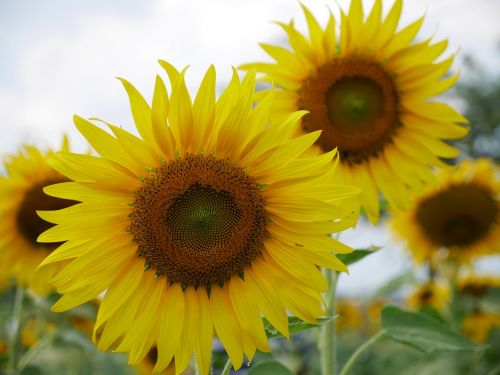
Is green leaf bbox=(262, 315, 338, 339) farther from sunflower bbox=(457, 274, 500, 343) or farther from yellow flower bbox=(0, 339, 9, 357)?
yellow flower bbox=(0, 339, 9, 357)

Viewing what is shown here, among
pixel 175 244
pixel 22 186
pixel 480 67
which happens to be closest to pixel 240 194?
pixel 175 244

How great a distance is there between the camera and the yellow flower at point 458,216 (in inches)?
188

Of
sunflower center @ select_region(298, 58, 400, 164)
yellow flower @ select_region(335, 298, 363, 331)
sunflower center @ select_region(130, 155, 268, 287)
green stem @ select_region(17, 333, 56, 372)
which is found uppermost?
sunflower center @ select_region(298, 58, 400, 164)

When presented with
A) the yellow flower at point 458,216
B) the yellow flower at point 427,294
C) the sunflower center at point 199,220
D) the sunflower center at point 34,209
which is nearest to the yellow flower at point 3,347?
the sunflower center at point 34,209

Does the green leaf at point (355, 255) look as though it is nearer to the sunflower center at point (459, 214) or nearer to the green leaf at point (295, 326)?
the green leaf at point (295, 326)

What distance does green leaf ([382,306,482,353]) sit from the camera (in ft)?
7.82

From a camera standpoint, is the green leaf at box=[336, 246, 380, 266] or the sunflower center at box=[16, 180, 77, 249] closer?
the green leaf at box=[336, 246, 380, 266]

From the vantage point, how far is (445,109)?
2.95m

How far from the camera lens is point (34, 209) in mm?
3998

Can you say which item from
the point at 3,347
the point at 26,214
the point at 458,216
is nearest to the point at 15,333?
the point at 26,214

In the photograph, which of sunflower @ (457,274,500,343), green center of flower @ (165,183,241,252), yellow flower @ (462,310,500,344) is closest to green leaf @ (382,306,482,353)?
green center of flower @ (165,183,241,252)

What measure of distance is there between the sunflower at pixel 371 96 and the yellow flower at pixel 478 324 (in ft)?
10.6

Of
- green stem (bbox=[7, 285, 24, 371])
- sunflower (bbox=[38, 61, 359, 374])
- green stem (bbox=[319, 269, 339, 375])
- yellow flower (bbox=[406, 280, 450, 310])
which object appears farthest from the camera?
yellow flower (bbox=[406, 280, 450, 310])

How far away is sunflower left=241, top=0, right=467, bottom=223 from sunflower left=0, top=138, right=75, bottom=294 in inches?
75.2
